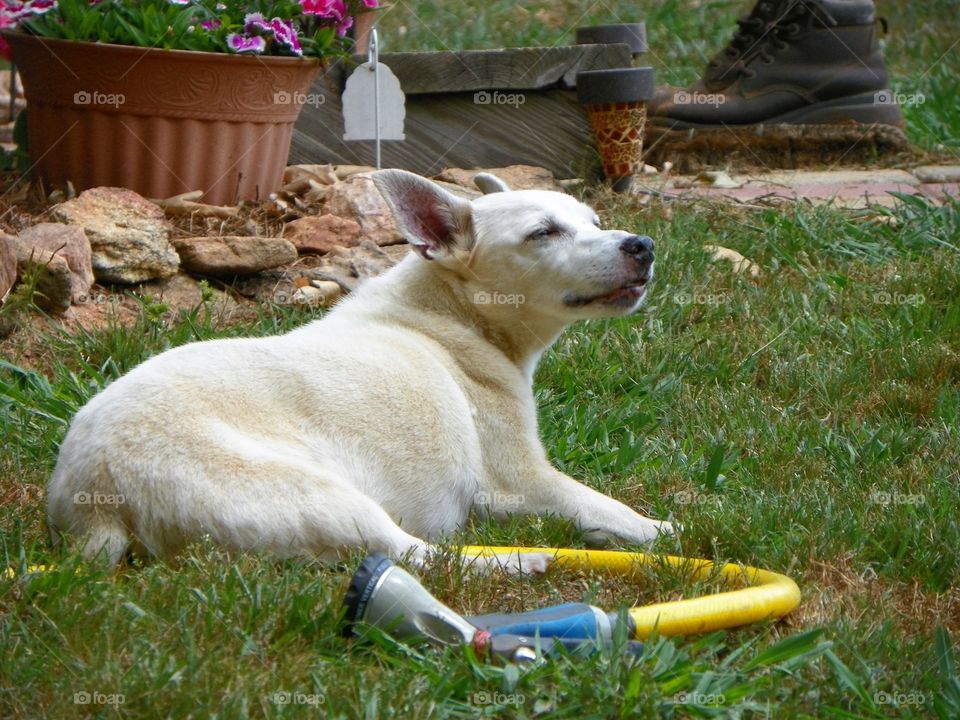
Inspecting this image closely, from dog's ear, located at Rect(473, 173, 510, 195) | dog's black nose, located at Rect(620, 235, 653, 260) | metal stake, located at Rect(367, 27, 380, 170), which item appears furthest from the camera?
metal stake, located at Rect(367, 27, 380, 170)

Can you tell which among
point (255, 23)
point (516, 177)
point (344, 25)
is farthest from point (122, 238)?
point (516, 177)

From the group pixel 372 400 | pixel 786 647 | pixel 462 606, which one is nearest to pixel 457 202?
pixel 372 400

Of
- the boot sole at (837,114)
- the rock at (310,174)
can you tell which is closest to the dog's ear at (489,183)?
the rock at (310,174)

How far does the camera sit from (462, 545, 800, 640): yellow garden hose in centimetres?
261

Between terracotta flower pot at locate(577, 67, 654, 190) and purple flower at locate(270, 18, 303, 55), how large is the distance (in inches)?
65.0

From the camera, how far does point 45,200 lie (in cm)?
523

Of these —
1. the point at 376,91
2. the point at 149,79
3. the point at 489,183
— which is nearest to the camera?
the point at 489,183

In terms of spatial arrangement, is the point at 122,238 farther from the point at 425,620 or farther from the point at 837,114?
the point at 837,114

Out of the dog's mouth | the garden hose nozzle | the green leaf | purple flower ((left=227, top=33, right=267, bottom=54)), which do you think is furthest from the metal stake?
the green leaf

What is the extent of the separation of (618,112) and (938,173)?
2000mm

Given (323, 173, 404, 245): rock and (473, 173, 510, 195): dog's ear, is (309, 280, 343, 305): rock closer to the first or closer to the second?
(323, 173, 404, 245): rock

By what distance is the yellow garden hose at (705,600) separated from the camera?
2.61m

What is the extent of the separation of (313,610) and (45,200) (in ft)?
10.6

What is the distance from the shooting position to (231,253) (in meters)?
4.91
